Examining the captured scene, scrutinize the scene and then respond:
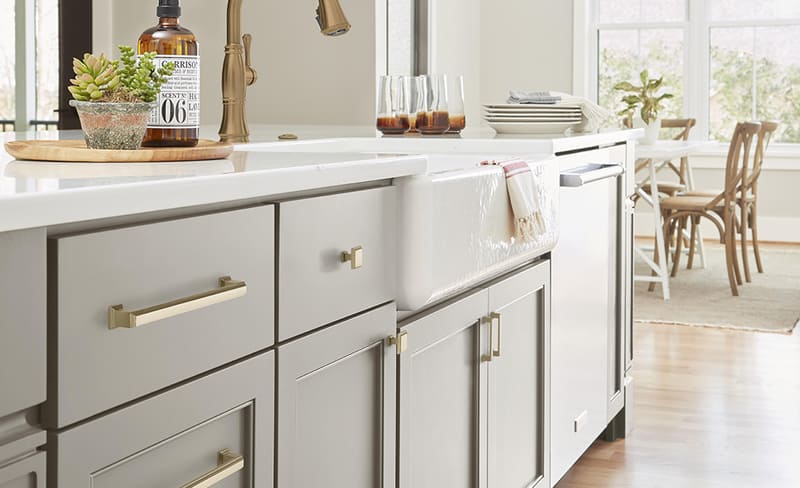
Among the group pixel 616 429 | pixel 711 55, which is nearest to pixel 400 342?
pixel 616 429

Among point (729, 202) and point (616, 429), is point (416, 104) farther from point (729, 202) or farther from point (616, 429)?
point (729, 202)

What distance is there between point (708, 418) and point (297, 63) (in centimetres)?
197

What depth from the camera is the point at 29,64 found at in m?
3.11

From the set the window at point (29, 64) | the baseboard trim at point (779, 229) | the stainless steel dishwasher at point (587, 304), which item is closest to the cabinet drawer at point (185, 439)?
the stainless steel dishwasher at point (587, 304)

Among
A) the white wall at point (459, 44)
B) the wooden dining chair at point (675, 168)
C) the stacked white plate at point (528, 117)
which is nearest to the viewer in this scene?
the stacked white plate at point (528, 117)

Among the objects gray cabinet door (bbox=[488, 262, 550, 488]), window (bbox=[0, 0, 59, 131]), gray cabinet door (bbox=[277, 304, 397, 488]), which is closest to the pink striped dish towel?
gray cabinet door (bbox=[488, 262, 550, 488])

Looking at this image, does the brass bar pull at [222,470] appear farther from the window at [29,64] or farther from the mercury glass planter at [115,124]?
the window at [29,64]

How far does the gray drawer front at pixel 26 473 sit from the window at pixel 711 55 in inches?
289

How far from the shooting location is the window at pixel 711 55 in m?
7.52

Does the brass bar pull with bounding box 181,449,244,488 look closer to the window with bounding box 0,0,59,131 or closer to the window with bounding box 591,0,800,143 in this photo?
the window with bounding box 0,0,59,131

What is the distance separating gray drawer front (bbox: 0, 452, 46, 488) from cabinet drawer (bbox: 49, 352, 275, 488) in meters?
0.02

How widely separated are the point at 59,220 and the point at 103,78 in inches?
19.8

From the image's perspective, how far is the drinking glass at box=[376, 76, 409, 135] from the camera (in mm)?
2734

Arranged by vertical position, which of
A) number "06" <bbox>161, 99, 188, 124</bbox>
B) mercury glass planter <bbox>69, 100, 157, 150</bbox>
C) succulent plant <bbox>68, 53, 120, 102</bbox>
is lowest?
mercury glass planter <bbox>69, 100, 157, 150</bbox>
